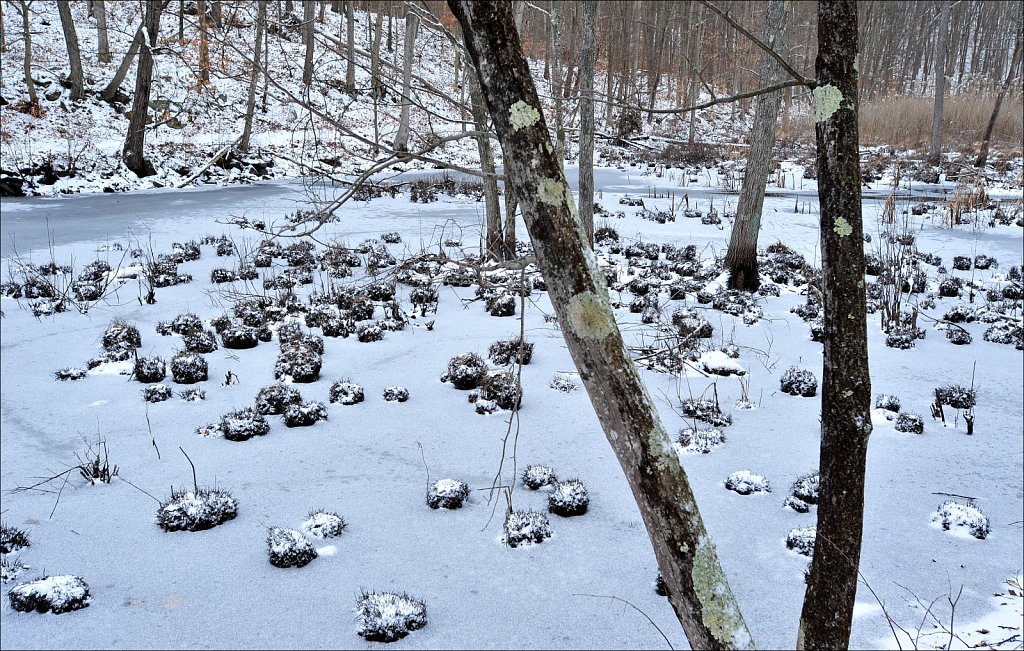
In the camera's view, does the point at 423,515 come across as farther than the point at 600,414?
Yes

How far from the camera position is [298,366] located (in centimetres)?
545

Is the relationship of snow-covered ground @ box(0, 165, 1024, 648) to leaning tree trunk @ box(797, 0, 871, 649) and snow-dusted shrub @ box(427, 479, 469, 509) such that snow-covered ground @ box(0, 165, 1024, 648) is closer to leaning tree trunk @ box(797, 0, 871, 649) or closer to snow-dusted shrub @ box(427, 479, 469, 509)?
snow-dusted shrub @ box(427, 479, 469, 509)

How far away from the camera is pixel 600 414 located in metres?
1.44

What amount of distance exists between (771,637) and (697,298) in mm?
5145

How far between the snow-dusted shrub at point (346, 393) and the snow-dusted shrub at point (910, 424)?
3.82 metres

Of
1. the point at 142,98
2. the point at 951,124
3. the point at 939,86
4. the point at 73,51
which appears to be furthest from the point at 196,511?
the point at 951,124

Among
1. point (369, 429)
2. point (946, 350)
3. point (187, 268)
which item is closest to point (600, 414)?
point (369, 429)

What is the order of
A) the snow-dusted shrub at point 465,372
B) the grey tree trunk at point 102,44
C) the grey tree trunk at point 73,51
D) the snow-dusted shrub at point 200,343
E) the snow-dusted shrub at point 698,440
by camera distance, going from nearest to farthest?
the snow-dusted shrub at point 698,440 → the snow-dusted shrub at point 465,372 → the snow-dusted shrub at point 200,343 → the grey tree trunk at point 73,51 → the grey tree trunk at point 102,44

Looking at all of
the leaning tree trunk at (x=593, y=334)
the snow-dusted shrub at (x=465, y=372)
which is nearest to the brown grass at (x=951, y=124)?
the snow-dusted shrub at (x=465, y=372)

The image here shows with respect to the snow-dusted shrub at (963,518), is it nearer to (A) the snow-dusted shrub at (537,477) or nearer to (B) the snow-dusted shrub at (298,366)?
(A) the snow-dusted shrub at (537,477)

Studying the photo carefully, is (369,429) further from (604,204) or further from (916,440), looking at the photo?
(604,204)

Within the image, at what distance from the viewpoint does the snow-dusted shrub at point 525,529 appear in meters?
3.40

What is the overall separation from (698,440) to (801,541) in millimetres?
1162

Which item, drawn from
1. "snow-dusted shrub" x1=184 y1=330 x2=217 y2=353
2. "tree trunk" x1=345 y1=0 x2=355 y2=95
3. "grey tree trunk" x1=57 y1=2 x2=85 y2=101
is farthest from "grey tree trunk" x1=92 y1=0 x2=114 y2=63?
"snow-dusted shrub" x1=184 y1=330 x2=217 y2=353
